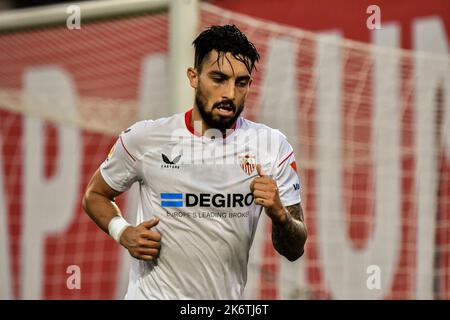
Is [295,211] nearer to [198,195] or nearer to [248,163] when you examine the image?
[248,163]

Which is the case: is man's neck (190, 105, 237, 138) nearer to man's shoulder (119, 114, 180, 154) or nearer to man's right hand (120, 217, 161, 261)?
man's shoulder (119, 114, 180, 154)

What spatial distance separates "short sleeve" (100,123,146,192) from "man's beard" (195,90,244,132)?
278mm

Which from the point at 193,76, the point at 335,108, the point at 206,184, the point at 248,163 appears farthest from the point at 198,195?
the point at 335,108

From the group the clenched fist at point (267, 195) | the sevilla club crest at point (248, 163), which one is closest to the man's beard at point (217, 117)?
the sevilla club crest at point (248, 163)


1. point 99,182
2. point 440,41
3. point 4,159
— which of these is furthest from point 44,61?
point 99,182

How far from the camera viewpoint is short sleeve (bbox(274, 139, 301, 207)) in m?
3.39

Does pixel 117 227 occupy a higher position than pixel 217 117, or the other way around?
pixel 217 117

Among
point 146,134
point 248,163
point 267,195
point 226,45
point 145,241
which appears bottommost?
point 145,241

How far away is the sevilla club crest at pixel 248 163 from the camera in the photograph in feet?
11.2

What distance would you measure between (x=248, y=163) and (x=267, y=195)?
0.40m

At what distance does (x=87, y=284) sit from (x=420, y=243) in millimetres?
2839

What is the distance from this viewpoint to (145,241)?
10.7 feet

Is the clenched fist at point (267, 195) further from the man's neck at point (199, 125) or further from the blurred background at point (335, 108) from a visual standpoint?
the blurred background at point (335, 108)

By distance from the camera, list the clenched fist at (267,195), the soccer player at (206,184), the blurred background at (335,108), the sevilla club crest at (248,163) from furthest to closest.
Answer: the blurred background at (335,108) → the sevilla club crest at (248,163) → the soccer player at (206,184) → the clenched fist at (267,195)
